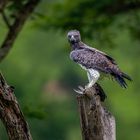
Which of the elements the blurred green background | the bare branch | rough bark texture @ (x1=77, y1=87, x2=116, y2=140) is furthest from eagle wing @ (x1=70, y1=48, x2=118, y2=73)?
the blurred green background

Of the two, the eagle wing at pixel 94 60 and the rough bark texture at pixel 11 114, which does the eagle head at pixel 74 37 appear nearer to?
the eagle wing at pixel 94 60

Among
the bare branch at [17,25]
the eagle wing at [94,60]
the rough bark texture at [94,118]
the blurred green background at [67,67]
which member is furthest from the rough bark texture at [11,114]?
the blurred green background at [67,67]

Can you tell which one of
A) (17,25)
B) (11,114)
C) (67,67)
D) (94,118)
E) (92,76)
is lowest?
(67,67)

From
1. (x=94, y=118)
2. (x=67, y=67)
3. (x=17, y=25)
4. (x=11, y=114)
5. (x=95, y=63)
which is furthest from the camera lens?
(x=67, y=67)

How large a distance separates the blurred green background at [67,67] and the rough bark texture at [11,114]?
365 inches

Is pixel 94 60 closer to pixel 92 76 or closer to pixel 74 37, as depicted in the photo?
pixel 92 76

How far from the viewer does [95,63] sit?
11.6m

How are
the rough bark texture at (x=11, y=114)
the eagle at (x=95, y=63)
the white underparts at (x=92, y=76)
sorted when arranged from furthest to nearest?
the rough bark texture at (x=11, y=114) < the eagle at (x=95, y=63) < the white underparts at (x=92, y=76)

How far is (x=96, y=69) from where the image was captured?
38.1 feet

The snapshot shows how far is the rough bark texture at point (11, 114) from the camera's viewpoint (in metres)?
11.6

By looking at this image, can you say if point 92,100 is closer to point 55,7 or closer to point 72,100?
point 55,7

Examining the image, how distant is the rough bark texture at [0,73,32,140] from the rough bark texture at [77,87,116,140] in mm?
646

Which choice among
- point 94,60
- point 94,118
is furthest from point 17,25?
point 94,118

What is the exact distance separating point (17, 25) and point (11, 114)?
4805 mm
